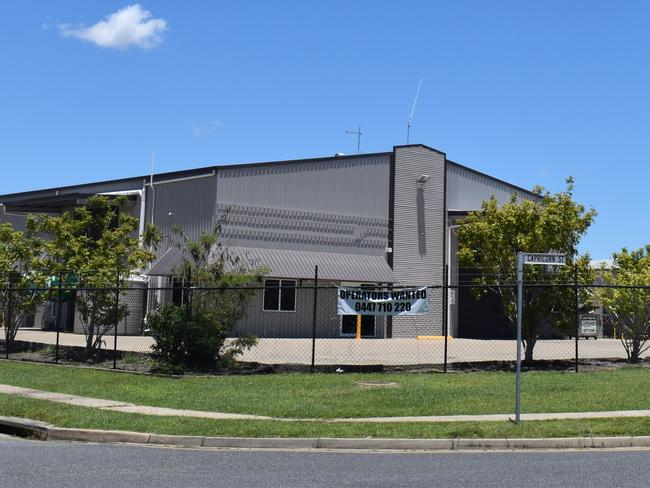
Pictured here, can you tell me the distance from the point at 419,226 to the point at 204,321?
22772 millimetres

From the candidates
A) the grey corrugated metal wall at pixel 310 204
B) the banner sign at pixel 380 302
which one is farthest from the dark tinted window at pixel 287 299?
the banner sign at pixel 380 302

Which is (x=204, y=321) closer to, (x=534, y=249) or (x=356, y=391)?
(x=356, y=391)

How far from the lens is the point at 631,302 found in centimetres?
2383

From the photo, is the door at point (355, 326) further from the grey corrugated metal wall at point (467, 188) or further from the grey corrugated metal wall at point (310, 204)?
the grey corrugated metal wall at point (467, 188)

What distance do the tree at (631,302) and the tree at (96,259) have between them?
46.2ft

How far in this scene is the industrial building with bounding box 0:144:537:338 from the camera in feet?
118

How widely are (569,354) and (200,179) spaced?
56.6 feet

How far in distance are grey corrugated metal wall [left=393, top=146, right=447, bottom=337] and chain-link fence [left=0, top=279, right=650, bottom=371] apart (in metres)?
0.19

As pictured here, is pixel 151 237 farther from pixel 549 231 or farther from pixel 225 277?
pixel 549 231

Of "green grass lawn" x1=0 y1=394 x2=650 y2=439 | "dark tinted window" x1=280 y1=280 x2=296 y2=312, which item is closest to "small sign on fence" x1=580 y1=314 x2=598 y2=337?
"dark tinted window" x1=280 y1=280 x2=296 y2=312

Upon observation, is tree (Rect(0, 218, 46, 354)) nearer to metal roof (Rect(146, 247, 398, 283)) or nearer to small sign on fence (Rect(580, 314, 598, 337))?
metal roof (Rect(146, 247, 398, 283))

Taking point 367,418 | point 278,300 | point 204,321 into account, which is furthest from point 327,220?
point 367,418

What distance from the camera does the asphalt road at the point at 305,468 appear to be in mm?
8344

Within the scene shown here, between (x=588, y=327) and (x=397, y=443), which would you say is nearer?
(x=397, y=443)
